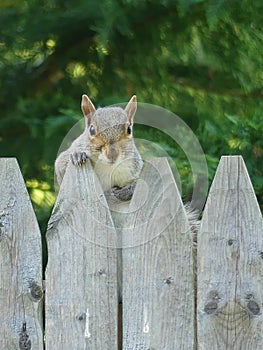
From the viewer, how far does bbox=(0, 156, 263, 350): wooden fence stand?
1787 mm

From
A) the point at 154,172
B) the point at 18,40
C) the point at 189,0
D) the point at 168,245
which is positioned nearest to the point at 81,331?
the point at 168,245

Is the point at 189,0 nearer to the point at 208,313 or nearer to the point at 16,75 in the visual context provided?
the point at 16,75

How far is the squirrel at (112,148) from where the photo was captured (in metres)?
2.22

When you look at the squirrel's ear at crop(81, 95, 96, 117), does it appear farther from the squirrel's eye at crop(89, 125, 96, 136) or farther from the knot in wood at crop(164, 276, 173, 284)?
the knot in wood at crop(164, 276, 173, 284)

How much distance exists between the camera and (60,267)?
183cm

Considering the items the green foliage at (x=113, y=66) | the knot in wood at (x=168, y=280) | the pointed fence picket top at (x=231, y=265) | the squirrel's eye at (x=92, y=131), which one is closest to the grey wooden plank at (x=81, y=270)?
the knot in wood at (x=168, y=280)

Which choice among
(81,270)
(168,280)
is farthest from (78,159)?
(168,280)

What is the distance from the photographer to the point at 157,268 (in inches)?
71.0

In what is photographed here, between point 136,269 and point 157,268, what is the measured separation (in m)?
0.05

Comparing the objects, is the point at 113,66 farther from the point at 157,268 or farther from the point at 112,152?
the point at 157,268

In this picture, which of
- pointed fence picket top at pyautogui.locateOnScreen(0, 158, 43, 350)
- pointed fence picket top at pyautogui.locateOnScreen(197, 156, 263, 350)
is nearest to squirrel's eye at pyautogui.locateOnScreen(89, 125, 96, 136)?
pointed fence picket top at pyautogui.locateOnScreen(0, 158, 43, 350)

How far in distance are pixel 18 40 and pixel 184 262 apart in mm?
1918

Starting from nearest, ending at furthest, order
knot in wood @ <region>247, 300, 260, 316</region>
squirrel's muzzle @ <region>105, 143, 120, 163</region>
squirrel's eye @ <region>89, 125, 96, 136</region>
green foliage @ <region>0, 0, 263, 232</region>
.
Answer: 1. knot in wood @ <region>247, 300, 260, 316</region>
2. squirrel's muzzle @ <region>105, 143, 120, 163</region>
3. squirrel's eye @ <region>89, 125, 96, 136</region>
4. green foliage @ <region>0, 0, 263, 232</region>

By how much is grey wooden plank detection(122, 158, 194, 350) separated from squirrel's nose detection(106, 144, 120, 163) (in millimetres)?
377
